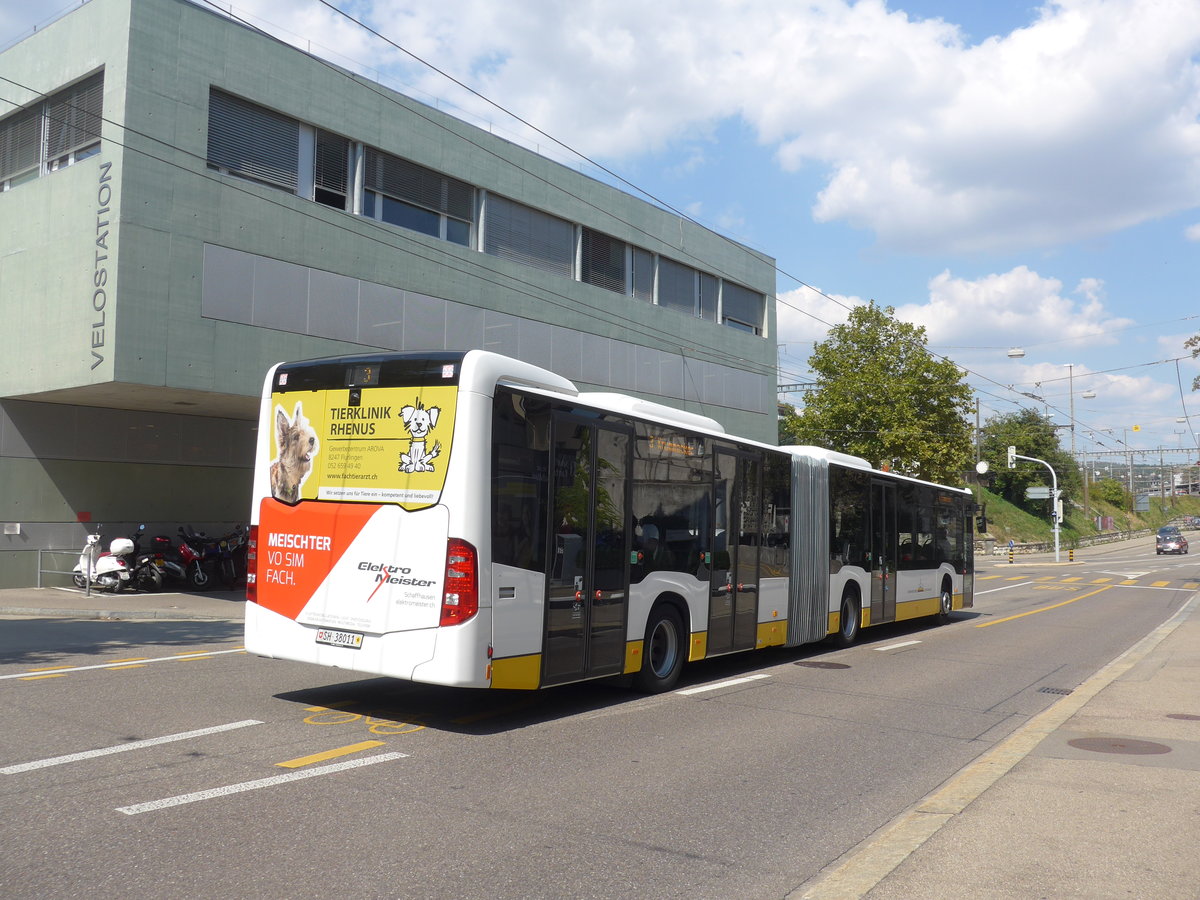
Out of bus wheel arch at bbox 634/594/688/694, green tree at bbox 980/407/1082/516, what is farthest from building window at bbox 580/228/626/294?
green tree at bbox 980/407/1082/516

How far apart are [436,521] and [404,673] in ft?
4.05

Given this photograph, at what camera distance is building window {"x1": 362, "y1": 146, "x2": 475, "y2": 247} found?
78.3 ft

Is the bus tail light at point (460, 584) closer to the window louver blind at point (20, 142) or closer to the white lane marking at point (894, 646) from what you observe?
the white lane marking at point (894, 646)

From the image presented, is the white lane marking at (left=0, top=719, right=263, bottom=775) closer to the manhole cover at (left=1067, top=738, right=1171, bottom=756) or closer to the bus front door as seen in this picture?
the bus front door

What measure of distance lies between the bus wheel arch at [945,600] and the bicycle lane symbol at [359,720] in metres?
14.8

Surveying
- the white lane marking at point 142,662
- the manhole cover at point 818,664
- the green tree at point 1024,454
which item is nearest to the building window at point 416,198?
the white lane marking at point 142,662

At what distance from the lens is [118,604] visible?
18438mm

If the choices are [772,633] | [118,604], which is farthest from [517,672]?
[118,604]

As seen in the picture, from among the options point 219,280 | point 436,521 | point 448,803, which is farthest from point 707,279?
point 448,803

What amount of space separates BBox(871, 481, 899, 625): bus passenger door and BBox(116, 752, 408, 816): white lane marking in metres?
11.5

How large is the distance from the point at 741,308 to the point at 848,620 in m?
23.0

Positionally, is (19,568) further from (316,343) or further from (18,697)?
(18,697)

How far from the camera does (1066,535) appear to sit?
89.6 meters

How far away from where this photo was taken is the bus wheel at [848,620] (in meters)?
16.0
